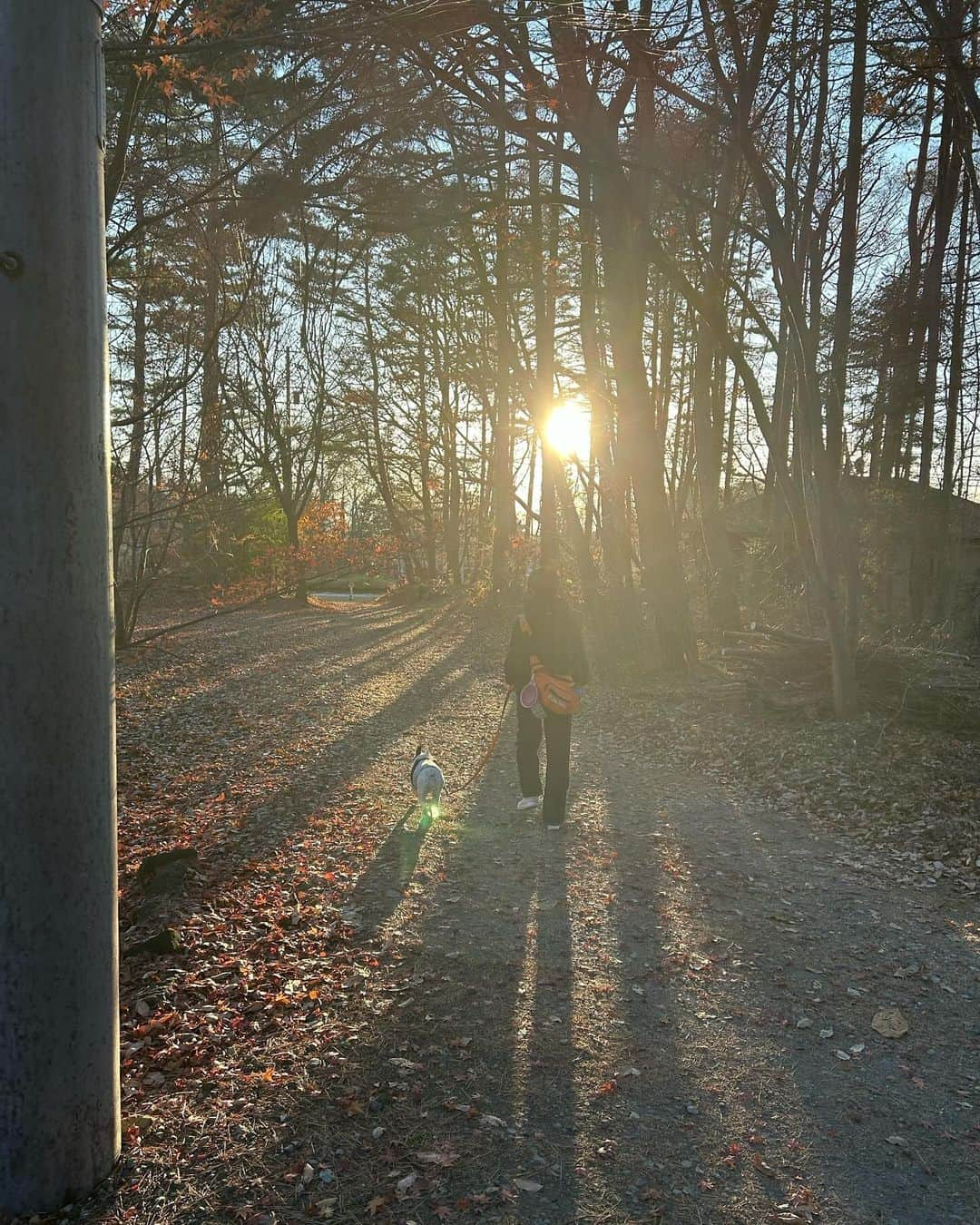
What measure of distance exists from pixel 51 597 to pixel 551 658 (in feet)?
15.3

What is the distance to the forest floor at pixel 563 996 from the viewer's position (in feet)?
9.73

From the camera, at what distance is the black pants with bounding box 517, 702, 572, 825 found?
Result: 686 cm

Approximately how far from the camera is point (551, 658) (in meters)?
6.81

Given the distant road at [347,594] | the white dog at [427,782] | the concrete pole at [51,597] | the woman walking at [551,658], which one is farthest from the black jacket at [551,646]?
the distant road at [347,594]

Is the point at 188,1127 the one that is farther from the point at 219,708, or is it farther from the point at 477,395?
the point at 477,395

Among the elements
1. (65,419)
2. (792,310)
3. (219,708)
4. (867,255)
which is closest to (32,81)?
(65,419)

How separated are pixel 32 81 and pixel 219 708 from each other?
10.5m

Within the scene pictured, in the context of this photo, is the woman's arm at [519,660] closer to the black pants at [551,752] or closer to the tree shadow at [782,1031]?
the black pants at [551,752]

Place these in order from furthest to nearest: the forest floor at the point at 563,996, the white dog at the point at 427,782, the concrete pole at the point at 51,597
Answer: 1. the white dog at the point at 427,782
2. the forest floor at the point at 563,996
3. the concrete pole at the point at 51,597

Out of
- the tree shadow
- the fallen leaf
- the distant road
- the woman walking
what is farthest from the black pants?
the distant road

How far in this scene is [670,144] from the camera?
537 inches

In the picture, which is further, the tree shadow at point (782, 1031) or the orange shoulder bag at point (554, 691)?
the orange shoulder bag at point (554, 691)

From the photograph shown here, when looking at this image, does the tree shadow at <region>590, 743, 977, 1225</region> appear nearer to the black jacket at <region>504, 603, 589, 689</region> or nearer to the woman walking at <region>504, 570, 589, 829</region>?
the woman walking at <region>504, 570, 589, 829</region>

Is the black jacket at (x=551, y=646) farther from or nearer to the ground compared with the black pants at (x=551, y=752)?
farther from the ground
